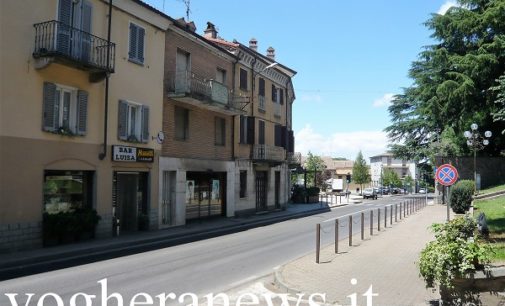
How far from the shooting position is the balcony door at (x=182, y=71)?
20.8m

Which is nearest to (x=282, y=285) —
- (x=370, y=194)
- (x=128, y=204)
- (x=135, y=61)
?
(x=128, y=204)

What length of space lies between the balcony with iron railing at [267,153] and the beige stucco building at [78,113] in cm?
1017

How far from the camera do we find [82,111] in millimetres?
15500

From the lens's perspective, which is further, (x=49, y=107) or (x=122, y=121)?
(x=122, y=121)

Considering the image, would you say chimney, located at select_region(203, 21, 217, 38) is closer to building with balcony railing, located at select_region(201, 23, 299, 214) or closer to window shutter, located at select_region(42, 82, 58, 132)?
building with balcony railing, located at select_region(201, 23, 299, 214)

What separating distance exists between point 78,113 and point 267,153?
16.2 meters

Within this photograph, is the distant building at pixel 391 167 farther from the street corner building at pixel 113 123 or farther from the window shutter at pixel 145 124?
the window shutter at pixel 145 124

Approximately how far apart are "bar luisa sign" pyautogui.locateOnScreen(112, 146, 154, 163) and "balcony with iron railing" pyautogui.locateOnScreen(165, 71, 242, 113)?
3.14m

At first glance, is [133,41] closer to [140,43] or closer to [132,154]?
A: [140,43]

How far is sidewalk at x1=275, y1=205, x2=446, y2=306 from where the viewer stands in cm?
786

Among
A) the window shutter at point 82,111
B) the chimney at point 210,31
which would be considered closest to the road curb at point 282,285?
the window shutter at point 82,111

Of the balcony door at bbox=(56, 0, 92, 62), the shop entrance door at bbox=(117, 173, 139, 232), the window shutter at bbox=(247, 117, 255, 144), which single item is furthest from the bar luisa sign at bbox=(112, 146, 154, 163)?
the window shutter at bbox=(247, 117, 255, 144)

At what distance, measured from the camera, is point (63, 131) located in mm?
14617

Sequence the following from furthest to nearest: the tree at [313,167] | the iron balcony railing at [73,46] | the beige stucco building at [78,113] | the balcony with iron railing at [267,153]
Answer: the tree at [313,167], the balcony with iron railing at [267,153], the iron balcony railing at [73,46], the beige stucco building at [78,113]
